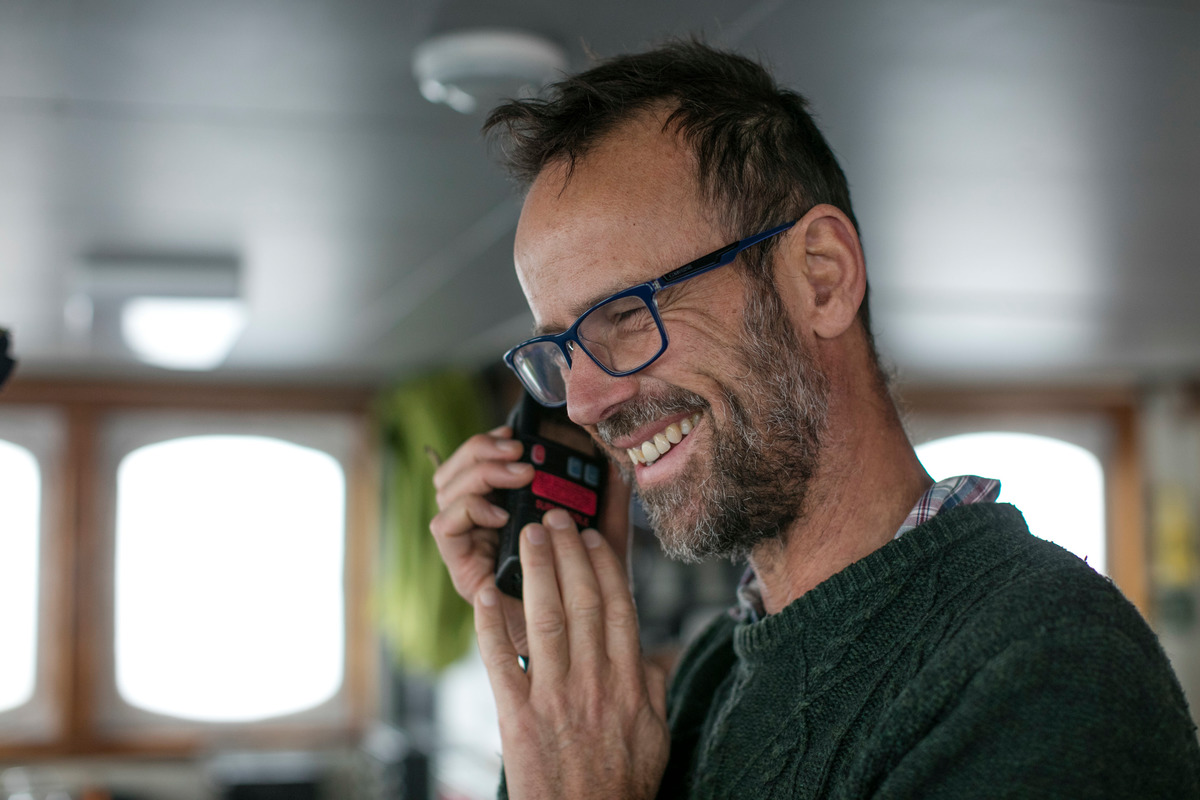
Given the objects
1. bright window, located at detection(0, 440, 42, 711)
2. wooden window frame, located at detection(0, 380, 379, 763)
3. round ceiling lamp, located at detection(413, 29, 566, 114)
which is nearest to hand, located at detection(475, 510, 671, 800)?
round ceiling lamp, located at detection(413, 29, 566, 114)

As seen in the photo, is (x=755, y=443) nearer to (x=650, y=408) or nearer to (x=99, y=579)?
(x=650, y=408)

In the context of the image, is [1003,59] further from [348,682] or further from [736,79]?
[348,682]

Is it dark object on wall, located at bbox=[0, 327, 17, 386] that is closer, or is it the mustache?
the mustache

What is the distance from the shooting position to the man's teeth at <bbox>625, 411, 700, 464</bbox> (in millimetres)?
871

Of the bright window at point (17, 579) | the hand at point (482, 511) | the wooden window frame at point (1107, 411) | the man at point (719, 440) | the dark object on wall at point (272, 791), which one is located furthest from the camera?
the wooden window frame at point (1107, 411)

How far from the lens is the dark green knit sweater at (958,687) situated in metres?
0.58

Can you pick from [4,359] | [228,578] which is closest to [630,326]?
[4,359]

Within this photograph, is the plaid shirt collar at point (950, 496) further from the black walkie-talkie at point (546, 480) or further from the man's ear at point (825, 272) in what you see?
the black walkie-talkie at point (546, 480)

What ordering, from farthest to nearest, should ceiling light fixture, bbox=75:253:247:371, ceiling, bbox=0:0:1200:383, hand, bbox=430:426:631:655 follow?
ceiling light fixture, bbox=75:253:247:371
ceiling, bbox=0:0:1200:383
hand, bbox=430:426:631:655

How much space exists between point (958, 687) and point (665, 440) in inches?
12.8

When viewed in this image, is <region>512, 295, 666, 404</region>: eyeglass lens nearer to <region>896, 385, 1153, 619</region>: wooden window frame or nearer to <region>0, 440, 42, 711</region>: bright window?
<region>896, 385, 1153, 619</region>: wooden window frame

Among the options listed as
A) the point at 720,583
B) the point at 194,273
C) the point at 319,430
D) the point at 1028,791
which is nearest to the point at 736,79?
the point at 1028,791

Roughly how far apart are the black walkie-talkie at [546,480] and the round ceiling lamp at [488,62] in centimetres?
45

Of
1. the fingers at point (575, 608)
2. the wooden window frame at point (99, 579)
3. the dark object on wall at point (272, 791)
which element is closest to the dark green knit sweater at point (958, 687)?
the fingers at point (575, 608)
